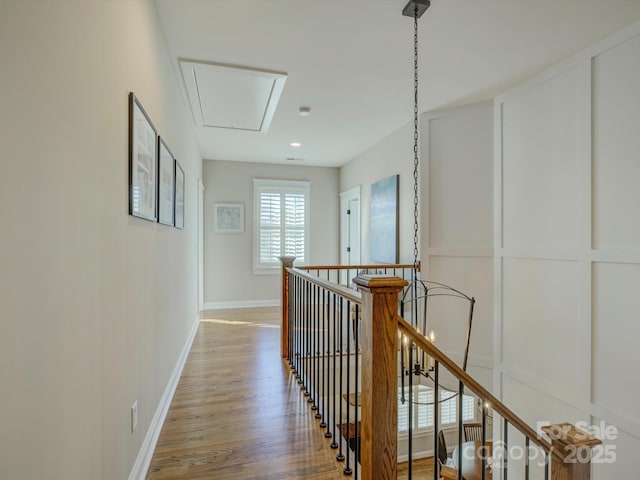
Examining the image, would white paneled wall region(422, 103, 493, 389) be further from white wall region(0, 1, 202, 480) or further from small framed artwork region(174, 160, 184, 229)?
white wall region(0, 1, 202, 480)

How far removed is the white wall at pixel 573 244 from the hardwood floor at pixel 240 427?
6.70 ft

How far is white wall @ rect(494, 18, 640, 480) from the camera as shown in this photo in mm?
2287

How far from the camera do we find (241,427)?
7.30 ft

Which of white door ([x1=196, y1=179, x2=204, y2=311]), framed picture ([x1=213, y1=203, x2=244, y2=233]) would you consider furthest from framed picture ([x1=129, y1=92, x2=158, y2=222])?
framed picture ([x1=213, y1=203, x2=244, y2=233])

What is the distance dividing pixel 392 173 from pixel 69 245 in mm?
4217

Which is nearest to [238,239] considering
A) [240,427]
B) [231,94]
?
[231,94]

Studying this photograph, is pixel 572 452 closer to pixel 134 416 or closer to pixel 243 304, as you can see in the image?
pixel 134 416

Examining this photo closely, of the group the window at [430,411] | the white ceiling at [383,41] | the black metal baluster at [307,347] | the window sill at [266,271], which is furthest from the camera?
the window sill at [266,271]

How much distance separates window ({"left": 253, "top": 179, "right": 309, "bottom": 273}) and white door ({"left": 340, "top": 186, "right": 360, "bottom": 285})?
717 mm

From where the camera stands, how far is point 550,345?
111 inches

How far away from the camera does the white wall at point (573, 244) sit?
2287mm

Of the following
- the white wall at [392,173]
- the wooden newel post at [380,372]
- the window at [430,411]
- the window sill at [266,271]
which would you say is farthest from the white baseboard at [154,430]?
the window sill at [266,271]

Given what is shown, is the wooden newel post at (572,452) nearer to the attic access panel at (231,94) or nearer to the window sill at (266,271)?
the attic access panel at (231,94)

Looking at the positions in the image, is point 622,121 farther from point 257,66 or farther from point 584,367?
point 257,66
